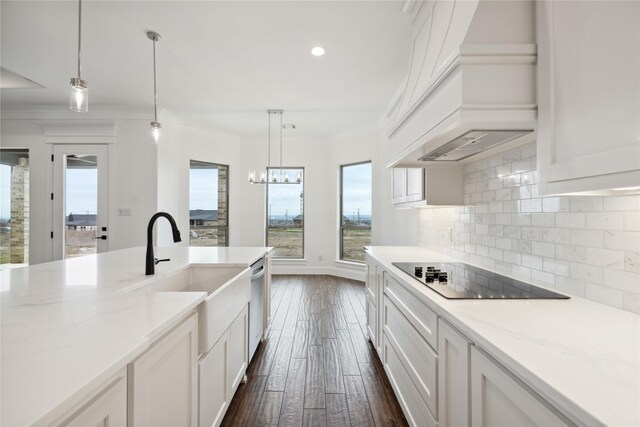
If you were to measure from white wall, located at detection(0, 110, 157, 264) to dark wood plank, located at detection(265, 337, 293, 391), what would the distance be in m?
2.97

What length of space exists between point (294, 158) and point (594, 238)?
5.34m

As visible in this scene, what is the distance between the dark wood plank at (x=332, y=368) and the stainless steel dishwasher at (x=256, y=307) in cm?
64

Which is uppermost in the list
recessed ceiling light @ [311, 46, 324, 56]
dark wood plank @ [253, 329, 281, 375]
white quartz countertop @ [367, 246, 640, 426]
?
recessed ceiling light @ [311, 46, 324, 56]

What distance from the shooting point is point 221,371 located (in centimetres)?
166

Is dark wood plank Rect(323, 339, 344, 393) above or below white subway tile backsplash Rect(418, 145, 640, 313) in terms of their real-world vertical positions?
below

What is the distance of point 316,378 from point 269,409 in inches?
18.6

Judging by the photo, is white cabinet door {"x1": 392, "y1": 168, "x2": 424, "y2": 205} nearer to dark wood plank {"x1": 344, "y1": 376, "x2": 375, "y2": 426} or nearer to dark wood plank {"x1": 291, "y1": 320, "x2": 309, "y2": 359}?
dark wood plank {"x1": 344, "y1": 376, "x2": 375, "y2": 426}

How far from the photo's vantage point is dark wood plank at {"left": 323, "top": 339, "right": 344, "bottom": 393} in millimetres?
2197

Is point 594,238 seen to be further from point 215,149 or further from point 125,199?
point 215,149

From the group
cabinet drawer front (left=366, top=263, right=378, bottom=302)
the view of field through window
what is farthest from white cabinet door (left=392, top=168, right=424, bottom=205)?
the view of field through window

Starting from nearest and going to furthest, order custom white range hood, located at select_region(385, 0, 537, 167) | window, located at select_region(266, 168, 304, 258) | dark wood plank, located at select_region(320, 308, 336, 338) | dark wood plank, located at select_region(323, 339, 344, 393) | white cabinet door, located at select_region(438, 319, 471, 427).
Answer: white cabinet door, located at select_region(438, 319, 471, 427)
custom white range hood, located at select_region(385, 0, 537, 167)
dark wood plank, located at select_region(323, 339, 344, 393)
dark wood plank, located at select_region(320, 308, 336, 338)
window, located at select_region(266, 168, 304, 258)

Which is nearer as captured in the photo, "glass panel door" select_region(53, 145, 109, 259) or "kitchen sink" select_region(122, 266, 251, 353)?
"kitchen sink" select_region(122, 266, 251, 353)

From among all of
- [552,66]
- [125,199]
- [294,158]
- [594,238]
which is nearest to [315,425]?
[594,238]

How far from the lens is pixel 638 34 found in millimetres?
777
